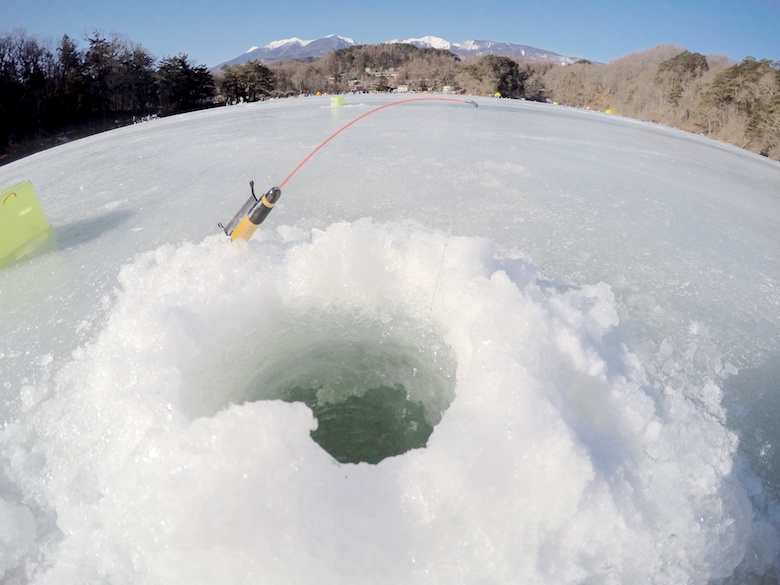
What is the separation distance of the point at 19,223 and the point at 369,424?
9.41 feet

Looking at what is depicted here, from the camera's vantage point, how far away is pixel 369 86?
29.4m

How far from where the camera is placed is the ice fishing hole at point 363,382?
1764 mm

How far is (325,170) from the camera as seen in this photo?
4488 mm

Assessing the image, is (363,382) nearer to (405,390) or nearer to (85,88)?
(405,390)

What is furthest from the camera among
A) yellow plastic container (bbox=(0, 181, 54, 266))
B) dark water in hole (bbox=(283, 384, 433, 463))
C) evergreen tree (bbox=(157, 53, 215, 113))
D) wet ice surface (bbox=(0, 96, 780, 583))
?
evergreen tree (bbox=(157, 53, 215, 113))

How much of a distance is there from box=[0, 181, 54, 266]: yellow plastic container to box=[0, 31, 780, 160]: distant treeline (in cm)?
1636

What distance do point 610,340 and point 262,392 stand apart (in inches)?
Result: 59.9

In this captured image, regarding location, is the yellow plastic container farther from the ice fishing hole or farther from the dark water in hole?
the dark water in hole

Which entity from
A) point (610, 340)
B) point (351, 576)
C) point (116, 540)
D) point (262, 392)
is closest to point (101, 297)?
point (262, 392)

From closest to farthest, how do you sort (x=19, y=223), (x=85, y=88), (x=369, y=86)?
1. (x=19, y=223)
2. (x=85, y=88)
3. (x=369, y=86)

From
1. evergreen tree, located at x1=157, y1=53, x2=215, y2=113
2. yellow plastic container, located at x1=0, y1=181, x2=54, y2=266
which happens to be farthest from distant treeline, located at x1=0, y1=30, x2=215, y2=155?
yellow plastic container, located at x1=0, y1=181, x2=54, y2=266

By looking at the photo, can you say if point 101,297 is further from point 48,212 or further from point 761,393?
point 761,393

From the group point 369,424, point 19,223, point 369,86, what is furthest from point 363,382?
point 369,86

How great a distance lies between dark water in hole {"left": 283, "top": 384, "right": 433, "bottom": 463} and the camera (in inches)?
67.7
